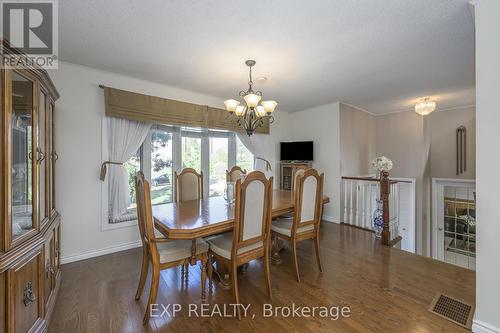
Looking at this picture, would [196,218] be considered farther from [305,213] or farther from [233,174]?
[233,174]

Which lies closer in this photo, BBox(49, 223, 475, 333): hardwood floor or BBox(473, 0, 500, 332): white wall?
BBox(473, 0, 500, 332): white wall

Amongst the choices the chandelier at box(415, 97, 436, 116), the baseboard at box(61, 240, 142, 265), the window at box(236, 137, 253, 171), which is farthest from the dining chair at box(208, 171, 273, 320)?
the chandelier at box(415, 97, 436, 116)

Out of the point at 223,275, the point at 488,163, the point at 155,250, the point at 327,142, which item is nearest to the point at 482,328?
the point at 488,163

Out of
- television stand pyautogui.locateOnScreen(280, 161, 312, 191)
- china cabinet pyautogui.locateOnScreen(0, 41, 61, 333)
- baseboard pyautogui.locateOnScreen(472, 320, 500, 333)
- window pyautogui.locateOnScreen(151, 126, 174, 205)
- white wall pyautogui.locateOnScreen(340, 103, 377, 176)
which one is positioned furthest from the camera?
television stand pyautogui.locateOnScreen(280, 161, 312, 191)

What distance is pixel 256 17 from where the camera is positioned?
1774mm

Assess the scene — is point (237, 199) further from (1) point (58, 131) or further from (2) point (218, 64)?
(1) point (58, 131)

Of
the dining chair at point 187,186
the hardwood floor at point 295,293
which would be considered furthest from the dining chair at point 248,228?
the dining chair at point 187,186

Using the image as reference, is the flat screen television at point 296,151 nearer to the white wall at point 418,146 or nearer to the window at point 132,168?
the white wall at point 418,146

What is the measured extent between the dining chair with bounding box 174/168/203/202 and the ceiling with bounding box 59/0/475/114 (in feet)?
4.54

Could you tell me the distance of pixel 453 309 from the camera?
1.75 meters

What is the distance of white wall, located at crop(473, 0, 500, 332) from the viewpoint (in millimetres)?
1407

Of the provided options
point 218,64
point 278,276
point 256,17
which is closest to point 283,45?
point 256,17

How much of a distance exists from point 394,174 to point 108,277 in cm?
592

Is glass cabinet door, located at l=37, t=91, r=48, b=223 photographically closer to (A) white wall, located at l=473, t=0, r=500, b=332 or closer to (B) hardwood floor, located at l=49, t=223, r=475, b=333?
(B) hardwood floor, located at l=49, t=223, r=475, b=333
